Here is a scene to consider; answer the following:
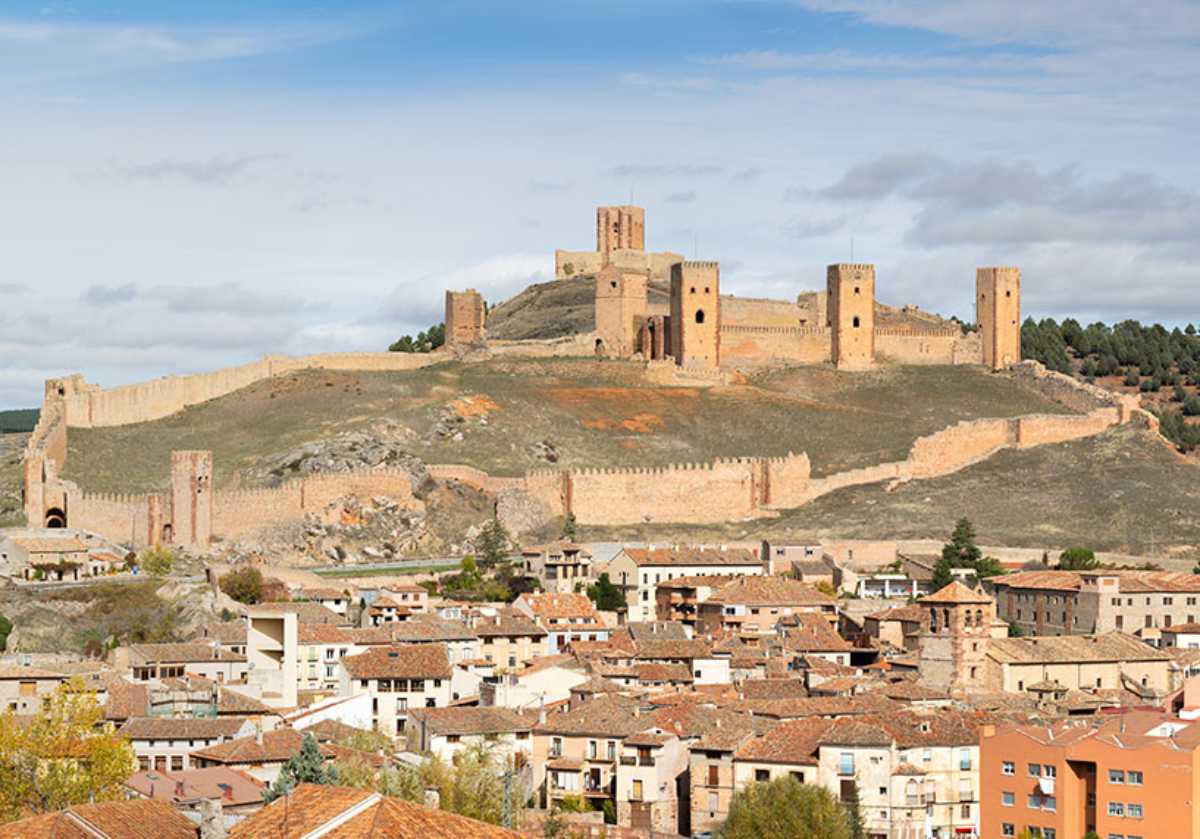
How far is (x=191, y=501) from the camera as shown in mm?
77438

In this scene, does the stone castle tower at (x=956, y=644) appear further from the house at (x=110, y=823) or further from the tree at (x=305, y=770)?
the house at (x=110, y=823)

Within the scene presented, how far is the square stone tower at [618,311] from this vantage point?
111 metres

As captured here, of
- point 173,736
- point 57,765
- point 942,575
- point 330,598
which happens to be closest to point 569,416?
point 942,575

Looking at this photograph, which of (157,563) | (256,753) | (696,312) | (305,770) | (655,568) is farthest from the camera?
(696,312)

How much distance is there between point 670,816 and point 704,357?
64.6 m

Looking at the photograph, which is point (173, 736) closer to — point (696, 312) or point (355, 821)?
point (355, 821)

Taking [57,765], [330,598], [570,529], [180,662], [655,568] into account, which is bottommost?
[57,765]

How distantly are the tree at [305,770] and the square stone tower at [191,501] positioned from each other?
3748 centimetres

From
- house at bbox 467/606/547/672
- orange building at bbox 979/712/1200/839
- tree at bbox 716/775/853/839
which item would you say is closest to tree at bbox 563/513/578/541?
house at bbox 467/606/547/672

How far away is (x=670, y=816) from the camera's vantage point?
1767 inches

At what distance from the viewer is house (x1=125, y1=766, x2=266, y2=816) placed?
38125 mm

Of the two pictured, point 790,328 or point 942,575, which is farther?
point 790,328

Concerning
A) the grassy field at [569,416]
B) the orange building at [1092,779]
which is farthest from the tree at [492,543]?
the orange building at [1092,779]

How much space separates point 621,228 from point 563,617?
66998mm
